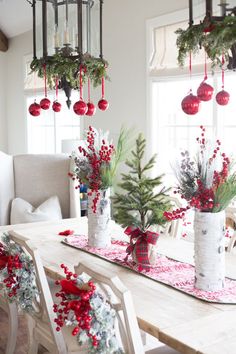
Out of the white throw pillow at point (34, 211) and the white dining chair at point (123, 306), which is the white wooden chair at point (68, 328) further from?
the white throw pillow at point (34, 211)

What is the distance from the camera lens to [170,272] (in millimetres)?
2250

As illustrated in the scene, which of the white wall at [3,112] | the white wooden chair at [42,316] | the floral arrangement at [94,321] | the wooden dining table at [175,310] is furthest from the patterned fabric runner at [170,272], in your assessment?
the white wall at [3,112]

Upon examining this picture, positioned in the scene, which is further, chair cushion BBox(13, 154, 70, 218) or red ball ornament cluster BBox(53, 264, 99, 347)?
chair cushion BBox(13, 154, 70, 218)

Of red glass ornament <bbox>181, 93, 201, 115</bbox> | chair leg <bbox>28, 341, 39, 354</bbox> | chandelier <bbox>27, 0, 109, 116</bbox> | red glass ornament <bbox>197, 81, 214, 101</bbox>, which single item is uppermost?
chandelier <bbox>27, 0, 109, 116</bbox>

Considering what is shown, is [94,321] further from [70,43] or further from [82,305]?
[70,43]

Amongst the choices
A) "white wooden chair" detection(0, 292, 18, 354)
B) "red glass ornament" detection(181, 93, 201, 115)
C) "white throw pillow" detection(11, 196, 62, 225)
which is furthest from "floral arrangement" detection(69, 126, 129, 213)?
"white throw pillow" detection(11, 196, 62, 225)

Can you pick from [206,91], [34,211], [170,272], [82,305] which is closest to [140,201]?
[170,272]

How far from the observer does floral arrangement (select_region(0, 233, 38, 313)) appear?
2.07m

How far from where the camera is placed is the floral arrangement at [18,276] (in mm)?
2070

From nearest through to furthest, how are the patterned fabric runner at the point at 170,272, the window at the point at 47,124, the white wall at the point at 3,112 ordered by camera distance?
the patterned fabric runner at the point at 170,272
the window at the point at 47,124
the white wall at the point at 3,112

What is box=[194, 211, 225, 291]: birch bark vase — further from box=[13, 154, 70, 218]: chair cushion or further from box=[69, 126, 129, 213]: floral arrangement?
box=[13, 154, 70, 218]: chair cushion

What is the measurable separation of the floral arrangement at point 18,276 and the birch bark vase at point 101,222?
675 mm

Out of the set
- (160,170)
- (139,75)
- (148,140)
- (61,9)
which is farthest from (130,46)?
(61,9)

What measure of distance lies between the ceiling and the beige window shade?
96.0 inches
